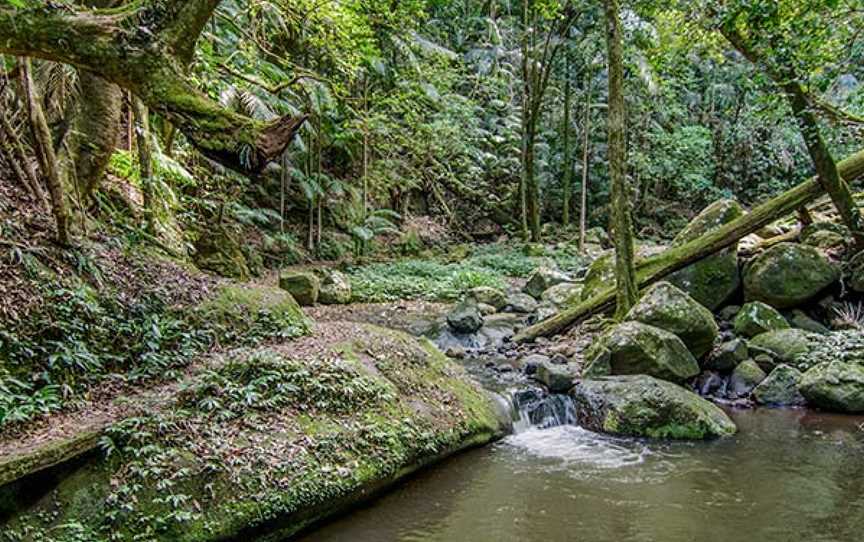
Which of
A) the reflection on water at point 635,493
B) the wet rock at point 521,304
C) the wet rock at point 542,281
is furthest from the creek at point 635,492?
the wet rock at point 542,281

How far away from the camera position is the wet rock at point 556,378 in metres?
7.67

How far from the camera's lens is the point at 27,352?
463 centimetres

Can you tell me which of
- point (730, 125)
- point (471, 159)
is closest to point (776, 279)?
point (471, 159)

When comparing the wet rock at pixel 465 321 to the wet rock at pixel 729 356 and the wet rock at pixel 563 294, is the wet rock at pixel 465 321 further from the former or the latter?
the wet rock at pixel 729 356

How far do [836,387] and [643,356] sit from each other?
2178 mm

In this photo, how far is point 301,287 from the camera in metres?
12.5

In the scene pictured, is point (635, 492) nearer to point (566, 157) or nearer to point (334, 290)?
point (334, 290)

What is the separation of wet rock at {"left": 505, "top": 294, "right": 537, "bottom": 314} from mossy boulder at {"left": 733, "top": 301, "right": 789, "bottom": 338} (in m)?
4.30

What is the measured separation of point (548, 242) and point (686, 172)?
6645 millimetres

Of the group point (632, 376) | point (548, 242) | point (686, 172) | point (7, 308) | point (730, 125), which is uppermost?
point (730, 125)

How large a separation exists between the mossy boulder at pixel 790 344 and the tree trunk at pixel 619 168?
1.84m

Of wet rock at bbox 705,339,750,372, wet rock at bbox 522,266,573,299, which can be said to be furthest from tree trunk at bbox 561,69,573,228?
wet rock at bbox 705,339,750,372

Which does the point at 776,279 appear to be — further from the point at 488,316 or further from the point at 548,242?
the point at 548,242

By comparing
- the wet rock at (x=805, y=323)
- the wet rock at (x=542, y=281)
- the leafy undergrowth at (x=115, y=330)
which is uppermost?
the wet rock at (x=542, y=281)
